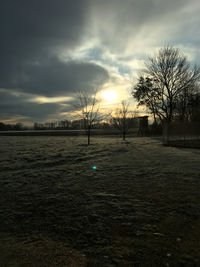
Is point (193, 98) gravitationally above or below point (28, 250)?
above

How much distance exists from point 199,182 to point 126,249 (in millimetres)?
3140

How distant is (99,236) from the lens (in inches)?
76.8

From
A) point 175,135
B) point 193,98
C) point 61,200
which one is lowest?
point 61,200

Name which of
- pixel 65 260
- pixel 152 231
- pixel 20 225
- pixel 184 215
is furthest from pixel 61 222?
pixel 184 215

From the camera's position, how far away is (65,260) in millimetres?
1574

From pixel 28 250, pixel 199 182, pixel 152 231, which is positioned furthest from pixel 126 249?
pixel 199 182

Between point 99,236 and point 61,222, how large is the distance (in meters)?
0.67

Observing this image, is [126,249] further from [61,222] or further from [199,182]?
[199,182]

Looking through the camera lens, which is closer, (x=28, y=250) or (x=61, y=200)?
(x=28, y=250)

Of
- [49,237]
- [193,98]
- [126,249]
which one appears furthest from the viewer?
[193,98]

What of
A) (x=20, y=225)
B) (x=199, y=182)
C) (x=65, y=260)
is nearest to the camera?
(x=65, y=260)

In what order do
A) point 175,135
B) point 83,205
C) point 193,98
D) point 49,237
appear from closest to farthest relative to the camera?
point 49,237 < point 83,205 < point 175,135 < point 193,98

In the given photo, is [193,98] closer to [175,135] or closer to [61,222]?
[175,135]

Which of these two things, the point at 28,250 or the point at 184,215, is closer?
the point at 28,250
